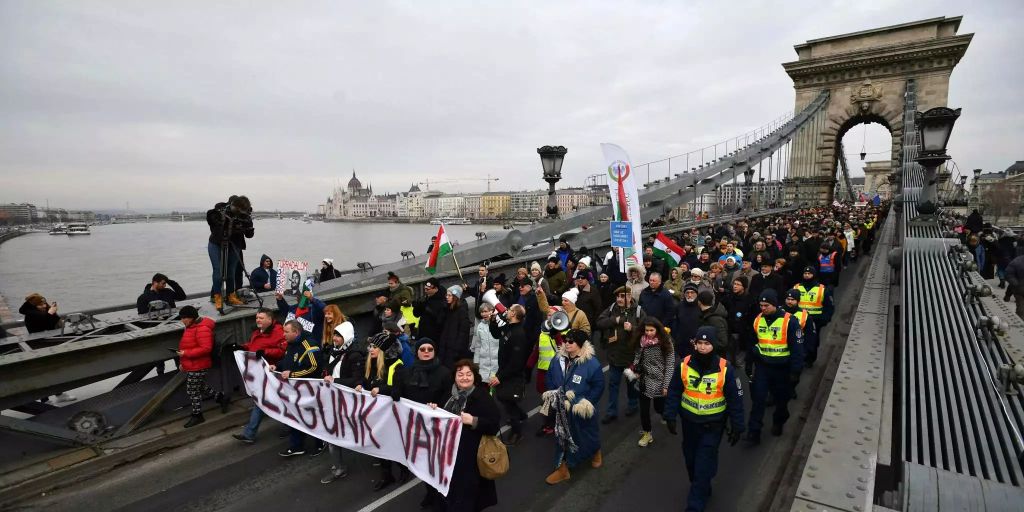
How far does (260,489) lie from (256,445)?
969mm

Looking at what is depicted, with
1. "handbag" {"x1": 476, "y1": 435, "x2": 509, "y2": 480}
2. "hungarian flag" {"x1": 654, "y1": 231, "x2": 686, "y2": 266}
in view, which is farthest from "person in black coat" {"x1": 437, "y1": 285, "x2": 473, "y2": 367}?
"hungarian flag" {"x1": 654, "y1": 231, "x2": 686, "y2": 266}

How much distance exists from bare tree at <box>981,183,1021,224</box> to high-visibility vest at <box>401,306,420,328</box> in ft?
223

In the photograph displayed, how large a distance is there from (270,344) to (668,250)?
7910 mm

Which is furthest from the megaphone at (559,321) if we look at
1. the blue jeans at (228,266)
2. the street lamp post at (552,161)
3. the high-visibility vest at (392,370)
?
the street lamp post at (552,161)

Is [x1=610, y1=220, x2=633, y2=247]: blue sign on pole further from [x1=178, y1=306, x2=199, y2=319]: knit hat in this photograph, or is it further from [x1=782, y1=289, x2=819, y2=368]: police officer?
[x1=178, y1=306, x2=199, y2=319]: knit hat

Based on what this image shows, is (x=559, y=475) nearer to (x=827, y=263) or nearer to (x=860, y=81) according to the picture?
(x=827, y=263)

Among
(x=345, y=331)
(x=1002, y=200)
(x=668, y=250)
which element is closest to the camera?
(x=345, y=331)

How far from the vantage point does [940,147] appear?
8.76 meters

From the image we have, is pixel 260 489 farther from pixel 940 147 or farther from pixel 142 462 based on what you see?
pixel 940 147

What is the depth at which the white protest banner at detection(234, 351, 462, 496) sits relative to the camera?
4.10 meters

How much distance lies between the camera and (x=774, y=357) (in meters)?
5.21

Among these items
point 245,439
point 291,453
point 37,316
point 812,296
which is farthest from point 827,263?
point 37,316

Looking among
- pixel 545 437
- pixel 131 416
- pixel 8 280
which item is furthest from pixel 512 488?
pixel 8 280

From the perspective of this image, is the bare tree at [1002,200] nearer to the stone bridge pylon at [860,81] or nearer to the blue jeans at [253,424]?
the stone bridge pylon at [860,81]
